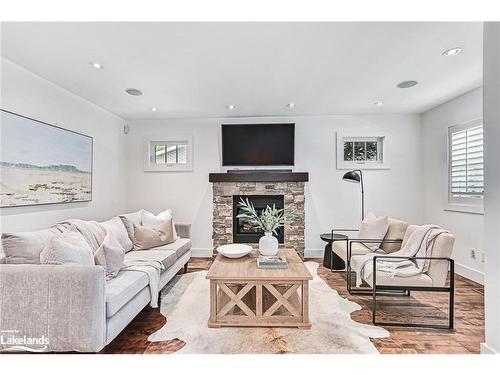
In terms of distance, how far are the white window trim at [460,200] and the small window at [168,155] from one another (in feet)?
13.2

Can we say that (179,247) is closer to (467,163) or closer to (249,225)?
(249,225)

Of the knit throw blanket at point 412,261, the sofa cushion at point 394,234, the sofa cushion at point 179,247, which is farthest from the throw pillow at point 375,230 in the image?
the sofa cushion at point 179,247

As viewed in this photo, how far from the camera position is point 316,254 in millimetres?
4824

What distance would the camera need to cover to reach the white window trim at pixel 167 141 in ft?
16.1

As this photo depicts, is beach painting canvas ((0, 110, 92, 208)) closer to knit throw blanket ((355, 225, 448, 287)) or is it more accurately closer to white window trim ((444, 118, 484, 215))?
knit throw blanket ((355, 225, 448, 287))

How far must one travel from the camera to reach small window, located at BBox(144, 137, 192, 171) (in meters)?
4.91

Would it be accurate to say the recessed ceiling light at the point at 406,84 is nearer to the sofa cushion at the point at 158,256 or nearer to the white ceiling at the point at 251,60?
the white ceiling at the point at 251,60

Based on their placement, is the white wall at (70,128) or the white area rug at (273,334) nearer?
the white area rug at (273,334)

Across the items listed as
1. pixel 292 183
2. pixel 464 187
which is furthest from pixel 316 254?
pixel 464 187

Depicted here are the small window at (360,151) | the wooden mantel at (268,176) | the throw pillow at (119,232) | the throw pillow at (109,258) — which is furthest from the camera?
the small window at (360,151)

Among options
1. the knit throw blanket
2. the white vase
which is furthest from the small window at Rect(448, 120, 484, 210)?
the white vase

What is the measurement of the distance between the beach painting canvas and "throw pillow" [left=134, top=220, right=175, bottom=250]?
93 centimetres

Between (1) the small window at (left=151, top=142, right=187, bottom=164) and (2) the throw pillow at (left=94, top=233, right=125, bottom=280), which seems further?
(1) the small window at (left=151, top=142, right=187, bottom=164)

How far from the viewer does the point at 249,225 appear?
192 inches
